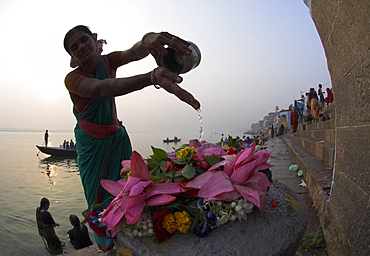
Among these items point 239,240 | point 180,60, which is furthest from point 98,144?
point 239,240

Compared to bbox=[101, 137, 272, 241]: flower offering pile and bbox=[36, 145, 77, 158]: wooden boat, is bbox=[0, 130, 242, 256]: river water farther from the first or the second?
bbox=[36, 145, 77, 158]: wooden boat

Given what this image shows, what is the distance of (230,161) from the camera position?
1.34 metres

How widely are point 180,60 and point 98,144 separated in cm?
126

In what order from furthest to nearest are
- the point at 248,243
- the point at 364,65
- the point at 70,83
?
1. the point at 70,83
2. the point at 364,65
3. the point at 248,243

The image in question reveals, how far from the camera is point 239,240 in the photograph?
110 cm

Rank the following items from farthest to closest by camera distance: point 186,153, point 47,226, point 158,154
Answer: point 47,226
point 158,154
point 186,153

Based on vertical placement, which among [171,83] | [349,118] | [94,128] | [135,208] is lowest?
[135,208]

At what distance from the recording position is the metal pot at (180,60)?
1513 millimetres

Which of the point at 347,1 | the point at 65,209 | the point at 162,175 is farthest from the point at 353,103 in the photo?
the point at 65,209

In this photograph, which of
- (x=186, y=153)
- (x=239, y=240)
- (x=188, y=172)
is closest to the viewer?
(x=239, y=240)

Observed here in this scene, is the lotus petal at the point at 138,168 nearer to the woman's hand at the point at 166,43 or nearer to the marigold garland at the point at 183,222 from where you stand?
the marigold garland at the point at 183,222

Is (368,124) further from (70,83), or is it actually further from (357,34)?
(70,83)

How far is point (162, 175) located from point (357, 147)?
4.89ft

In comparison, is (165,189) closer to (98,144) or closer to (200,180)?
(200,180)
